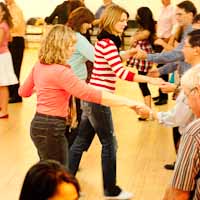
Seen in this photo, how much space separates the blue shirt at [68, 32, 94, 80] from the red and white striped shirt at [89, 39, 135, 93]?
0.98 feet

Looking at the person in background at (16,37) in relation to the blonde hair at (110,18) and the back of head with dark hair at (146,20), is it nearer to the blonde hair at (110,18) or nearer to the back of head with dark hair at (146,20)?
the back of head with dark hair at (146,20)

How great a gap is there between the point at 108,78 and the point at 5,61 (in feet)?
9.68

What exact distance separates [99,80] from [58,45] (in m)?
0.72

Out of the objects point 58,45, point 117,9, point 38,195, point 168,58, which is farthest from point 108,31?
point 38,195

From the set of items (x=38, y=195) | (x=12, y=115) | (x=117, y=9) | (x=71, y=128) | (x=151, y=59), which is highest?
(x=117, y=9)

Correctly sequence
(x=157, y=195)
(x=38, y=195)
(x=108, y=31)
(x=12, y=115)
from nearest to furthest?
(x=38, y=195) < (x=108, y=31) < (x=157, y=195) < (x=12, y=115)

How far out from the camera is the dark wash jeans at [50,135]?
3.37 m

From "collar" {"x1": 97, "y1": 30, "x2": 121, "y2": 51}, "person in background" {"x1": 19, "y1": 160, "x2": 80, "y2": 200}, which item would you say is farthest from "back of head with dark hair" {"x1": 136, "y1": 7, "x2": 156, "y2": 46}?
"person in background" {"x1": 19, "y1": 160, "x2": 80, "y2": 200}

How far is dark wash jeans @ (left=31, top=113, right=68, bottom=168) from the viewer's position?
3365 mm

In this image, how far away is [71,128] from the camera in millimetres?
4816

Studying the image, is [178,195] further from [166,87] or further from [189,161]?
[166,87]

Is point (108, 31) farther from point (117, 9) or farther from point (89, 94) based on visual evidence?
point (89, 94)

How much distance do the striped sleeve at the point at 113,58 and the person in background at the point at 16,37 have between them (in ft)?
10.8

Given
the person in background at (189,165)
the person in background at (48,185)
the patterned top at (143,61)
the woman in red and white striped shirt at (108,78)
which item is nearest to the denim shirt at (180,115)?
the woman in red and white striped shirt at (108,78)
